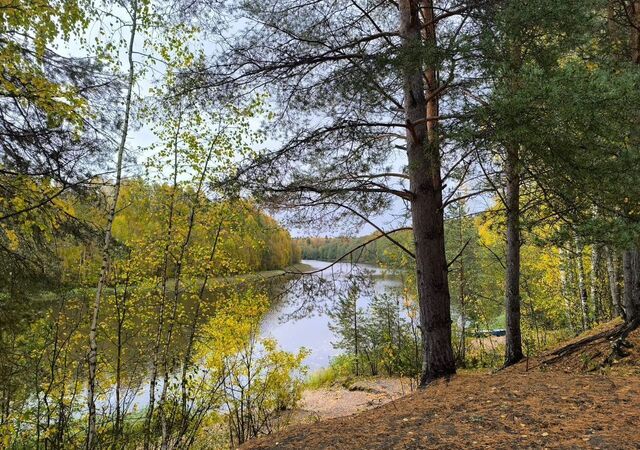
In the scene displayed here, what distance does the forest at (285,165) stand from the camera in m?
3.14

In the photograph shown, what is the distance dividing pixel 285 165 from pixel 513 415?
3199 mm

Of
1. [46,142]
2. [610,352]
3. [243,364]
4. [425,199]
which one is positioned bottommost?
[243,364]

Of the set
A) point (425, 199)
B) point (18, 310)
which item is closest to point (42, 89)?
point (18, 310)

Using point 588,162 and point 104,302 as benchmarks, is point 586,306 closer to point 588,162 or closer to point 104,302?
point 588,162

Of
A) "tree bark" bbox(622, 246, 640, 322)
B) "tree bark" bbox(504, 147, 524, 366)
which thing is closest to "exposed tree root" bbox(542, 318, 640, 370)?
"tree bark" bbox(622, 246, 640, 322)

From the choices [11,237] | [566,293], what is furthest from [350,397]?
[11,237]

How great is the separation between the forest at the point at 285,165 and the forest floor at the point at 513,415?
366 mm

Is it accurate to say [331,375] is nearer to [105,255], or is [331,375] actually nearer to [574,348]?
[574,348]

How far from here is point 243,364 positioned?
21.3ft

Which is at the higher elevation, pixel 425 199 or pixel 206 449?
pixel 425 199

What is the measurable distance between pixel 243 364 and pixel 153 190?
10.1 feet

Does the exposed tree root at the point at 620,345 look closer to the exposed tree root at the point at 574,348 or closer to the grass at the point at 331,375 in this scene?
the exposed tree root at the point at 574,348

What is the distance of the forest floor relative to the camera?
99.0 inches

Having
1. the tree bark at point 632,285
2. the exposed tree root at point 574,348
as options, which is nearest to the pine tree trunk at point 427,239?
the exposed tree root at point 574,348
